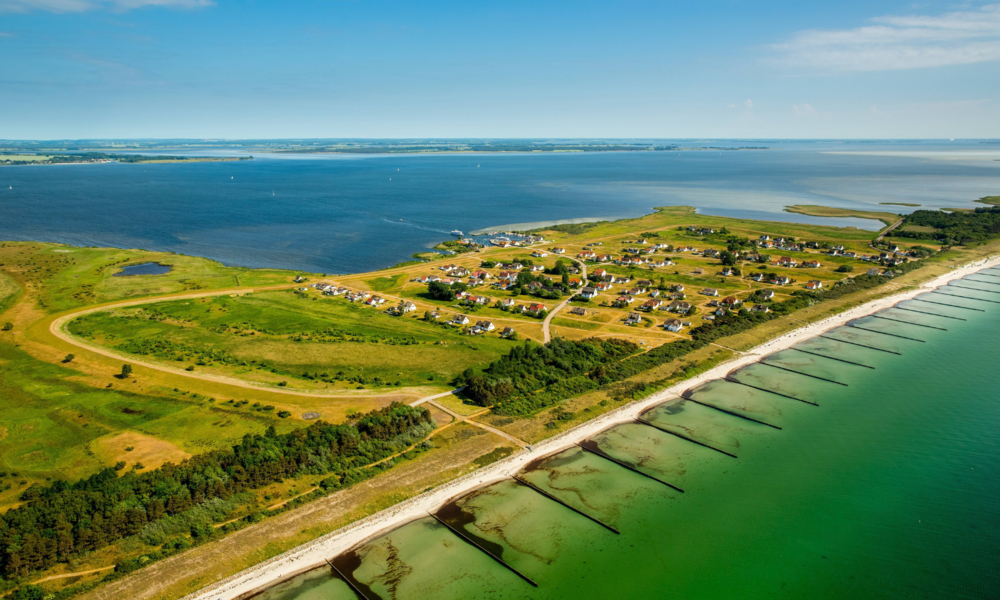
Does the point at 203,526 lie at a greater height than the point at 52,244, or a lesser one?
lesser

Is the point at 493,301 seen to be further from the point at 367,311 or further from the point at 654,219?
the point at 654,219

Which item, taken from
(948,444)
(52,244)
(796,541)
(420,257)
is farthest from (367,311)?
(52,244)

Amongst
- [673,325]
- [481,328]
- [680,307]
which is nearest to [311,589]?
[481,328]

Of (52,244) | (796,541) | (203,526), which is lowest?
(796,541)

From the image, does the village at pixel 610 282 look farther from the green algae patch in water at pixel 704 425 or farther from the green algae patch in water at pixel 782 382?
the green algae patch in water at pixel 704 425

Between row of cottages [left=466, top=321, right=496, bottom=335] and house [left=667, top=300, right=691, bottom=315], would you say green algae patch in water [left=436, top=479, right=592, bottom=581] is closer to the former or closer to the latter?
row of cottages [left=466, top=321, right=496, bottom=335]

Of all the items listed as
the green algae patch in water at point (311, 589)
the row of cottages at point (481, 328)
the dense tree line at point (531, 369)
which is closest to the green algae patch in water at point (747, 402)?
the dense tree line at point (531, 369)

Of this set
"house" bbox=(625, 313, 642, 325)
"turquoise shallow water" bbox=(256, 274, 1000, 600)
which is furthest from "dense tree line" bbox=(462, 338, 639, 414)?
"turquoise shallow water" bbox=(256, 274, 1000, 600)
